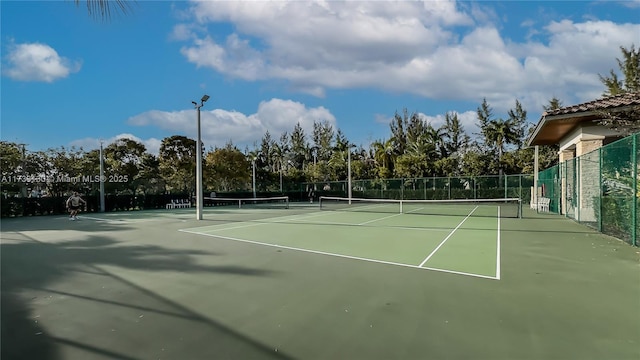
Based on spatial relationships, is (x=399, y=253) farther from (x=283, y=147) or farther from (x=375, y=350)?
(x=283, y=147)

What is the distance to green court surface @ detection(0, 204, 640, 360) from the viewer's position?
3420 mm

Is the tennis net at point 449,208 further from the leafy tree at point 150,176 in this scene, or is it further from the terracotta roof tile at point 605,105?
the leafy tree at point 150,176

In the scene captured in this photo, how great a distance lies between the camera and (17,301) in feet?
16.1

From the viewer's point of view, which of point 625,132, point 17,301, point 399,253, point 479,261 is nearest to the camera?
point 17,301

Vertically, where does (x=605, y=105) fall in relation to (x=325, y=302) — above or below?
above

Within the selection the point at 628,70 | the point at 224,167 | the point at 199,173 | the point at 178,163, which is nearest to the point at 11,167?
the point at 178,163

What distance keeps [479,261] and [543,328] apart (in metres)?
3.42

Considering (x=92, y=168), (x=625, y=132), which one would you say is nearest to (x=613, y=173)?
(x=625, y=132)

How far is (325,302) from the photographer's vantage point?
4699 millimetres

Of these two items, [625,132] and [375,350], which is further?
[625,132]

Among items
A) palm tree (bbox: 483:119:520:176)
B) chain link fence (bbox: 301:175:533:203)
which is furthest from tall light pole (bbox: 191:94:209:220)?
palm tree (bbox: 483:119:520:176)

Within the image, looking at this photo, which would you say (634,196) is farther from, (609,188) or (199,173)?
(199,173)

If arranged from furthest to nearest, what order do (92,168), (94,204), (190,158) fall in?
(190,158), (92,168), (94,204)

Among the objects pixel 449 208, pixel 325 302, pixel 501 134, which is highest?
pixel 501 134
